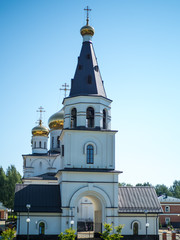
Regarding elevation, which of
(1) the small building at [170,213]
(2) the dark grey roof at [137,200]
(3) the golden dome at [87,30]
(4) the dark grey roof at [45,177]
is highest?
(3) the golden dome at [87,30]

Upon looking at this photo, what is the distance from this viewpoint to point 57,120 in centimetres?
4219

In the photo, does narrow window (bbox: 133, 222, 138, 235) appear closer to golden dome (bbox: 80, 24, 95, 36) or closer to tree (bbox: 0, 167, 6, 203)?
golden dome (bbox: 80, 24, 95, 36)

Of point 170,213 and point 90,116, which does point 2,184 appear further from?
point 90,116

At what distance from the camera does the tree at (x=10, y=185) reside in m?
55.2

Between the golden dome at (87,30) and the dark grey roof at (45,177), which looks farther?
the dark grey roof at (45,177)

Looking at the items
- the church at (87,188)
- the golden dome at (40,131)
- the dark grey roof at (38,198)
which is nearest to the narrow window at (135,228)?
the church at (87,188)

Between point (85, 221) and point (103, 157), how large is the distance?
14.0 metres

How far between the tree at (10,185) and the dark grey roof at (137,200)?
32.8 metres

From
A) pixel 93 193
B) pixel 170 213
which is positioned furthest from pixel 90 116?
pixel 170 213

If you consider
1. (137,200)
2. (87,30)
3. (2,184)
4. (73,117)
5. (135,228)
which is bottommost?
(135,228)

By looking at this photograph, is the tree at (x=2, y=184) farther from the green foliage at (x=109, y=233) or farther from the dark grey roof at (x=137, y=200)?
the green foliage at (x=109, y=233)

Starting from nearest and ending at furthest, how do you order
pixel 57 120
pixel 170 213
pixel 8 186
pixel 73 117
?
pixel 73 117, pixel 57 120, pixel 170 213, pixel 8 186

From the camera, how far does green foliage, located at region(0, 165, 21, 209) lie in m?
55.4

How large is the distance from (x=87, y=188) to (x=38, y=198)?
342 cm
